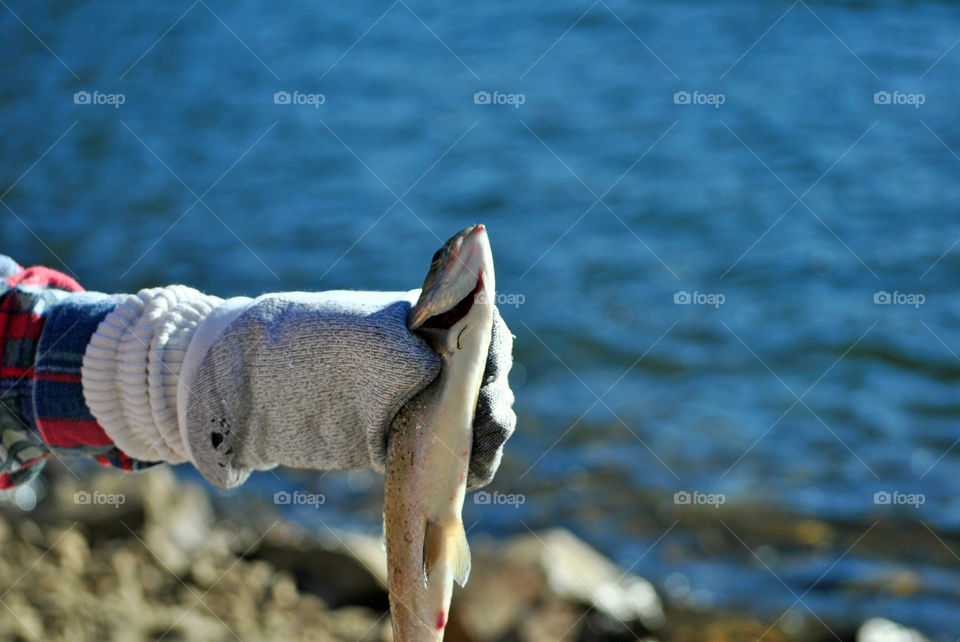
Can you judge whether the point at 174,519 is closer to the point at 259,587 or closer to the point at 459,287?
the point at 259,587

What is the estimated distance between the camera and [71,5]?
1453 cm

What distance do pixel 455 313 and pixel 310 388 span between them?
46cm

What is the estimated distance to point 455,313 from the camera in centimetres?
270

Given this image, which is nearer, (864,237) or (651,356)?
(651,356)

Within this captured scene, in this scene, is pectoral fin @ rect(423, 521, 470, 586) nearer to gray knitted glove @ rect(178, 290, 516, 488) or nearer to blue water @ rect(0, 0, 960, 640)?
gray knitted glove @ rect(178, 290, 516, 488)

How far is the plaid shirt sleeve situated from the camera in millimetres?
3029

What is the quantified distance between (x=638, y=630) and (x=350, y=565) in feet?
4.70

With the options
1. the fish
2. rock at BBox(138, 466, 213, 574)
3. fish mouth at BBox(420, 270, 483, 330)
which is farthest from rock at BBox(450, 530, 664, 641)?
fish mouth at BBox(420, 270, 483, 330)

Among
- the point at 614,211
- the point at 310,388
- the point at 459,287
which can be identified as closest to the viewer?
the point at 459,287

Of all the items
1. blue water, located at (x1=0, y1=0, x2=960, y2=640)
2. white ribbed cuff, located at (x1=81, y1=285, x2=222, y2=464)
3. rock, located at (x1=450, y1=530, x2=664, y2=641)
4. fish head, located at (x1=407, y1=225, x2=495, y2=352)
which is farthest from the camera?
blue water, located at (x1=0, y1=0, x2=960, y2=640)

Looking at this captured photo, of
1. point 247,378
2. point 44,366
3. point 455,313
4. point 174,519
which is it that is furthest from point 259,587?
point 455,313

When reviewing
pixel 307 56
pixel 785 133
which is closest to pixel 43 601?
pixel 785 133

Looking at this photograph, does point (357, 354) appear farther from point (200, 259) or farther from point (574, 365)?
point (200, 259)

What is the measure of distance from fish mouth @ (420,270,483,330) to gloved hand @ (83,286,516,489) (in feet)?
0.24
